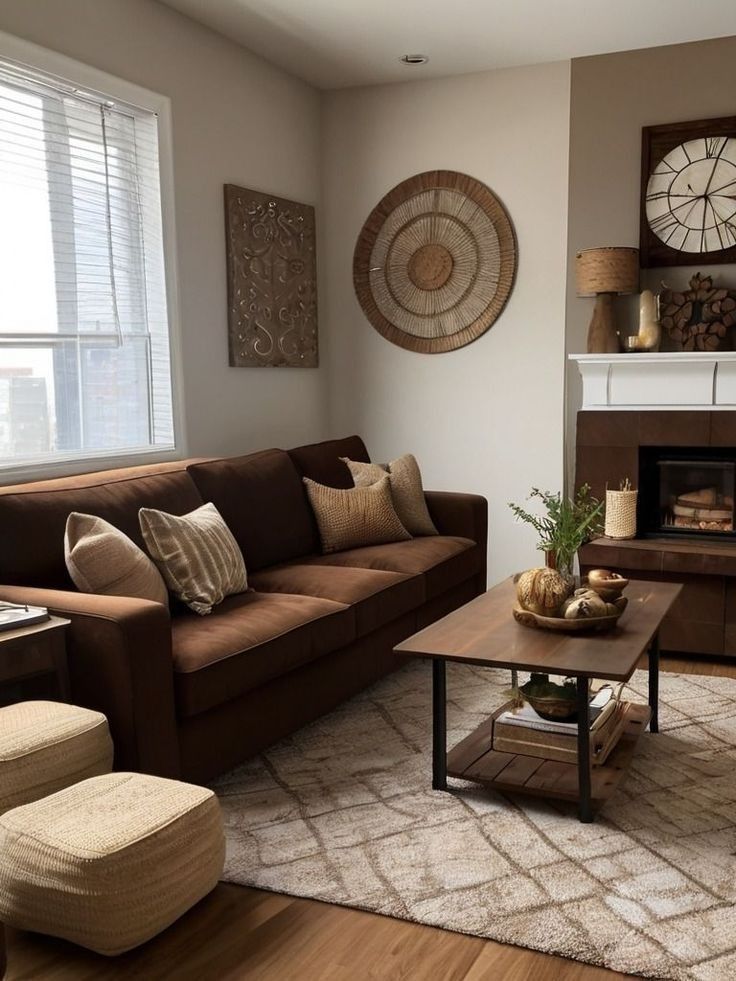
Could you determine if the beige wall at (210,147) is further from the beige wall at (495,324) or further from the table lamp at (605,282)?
the table lamp at (605,282)

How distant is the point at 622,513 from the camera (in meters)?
4.66

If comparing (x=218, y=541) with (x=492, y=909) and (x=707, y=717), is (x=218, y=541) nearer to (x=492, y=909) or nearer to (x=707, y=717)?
(x=492, y=909)

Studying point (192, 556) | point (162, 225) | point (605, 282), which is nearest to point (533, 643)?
point (192, 556)

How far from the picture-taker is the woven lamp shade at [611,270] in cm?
472

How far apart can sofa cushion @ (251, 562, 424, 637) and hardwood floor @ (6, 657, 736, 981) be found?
140 centimetres

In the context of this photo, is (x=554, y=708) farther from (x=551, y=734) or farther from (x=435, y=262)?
(x=435, y=262)

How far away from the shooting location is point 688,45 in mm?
4770

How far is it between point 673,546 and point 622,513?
0.94 feet

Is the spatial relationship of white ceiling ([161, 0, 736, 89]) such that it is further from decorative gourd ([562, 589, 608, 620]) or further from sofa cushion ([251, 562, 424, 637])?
decorative gourd ([562, 589, 608, 620])

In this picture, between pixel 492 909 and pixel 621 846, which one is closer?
pixel 492 909

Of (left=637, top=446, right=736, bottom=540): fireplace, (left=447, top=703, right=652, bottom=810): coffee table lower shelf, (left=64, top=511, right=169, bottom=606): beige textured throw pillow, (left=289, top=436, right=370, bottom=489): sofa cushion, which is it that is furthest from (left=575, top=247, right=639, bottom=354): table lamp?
(left=64, top=511, right=169, bottom=606): beige textured throw pillow

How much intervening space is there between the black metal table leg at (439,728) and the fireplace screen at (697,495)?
224 cm

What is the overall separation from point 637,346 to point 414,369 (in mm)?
1346

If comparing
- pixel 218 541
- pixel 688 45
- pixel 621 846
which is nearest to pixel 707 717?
pixel 621 846
